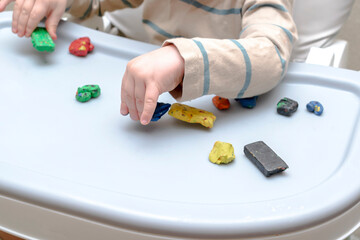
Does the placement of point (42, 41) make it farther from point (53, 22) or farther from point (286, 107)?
point (286, 107)

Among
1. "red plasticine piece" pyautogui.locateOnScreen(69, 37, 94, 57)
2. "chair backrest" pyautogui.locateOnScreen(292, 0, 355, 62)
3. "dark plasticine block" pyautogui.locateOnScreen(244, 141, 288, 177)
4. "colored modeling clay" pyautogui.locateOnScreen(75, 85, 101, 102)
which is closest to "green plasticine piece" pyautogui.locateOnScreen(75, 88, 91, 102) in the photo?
"colored modeling clay" pyautogui.locateOnScreen(75, 85, 101, 102)

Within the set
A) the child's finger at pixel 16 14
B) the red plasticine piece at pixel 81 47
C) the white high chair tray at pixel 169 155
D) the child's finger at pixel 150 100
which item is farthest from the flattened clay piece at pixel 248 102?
the child's finger at pixel 16 14

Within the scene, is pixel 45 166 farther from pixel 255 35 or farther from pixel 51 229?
pixel 255 35

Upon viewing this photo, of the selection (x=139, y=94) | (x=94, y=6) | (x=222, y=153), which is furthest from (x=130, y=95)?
(x=94, y=6)

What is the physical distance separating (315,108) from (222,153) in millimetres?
157

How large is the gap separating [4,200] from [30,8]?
314 mm

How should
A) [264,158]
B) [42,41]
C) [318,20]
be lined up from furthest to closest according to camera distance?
[318,20] < [42,41] < [264,158]

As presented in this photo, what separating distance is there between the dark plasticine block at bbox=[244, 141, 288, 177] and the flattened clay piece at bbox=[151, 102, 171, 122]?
11 centimetres

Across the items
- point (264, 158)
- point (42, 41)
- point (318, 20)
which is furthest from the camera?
point (318, 20)

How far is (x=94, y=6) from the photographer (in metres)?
0.77

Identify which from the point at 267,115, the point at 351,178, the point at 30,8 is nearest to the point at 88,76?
the point at 30,8

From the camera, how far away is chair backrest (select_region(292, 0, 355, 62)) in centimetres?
73

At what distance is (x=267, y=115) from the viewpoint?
1.78 ft

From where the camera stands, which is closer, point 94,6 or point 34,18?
point 34,18
